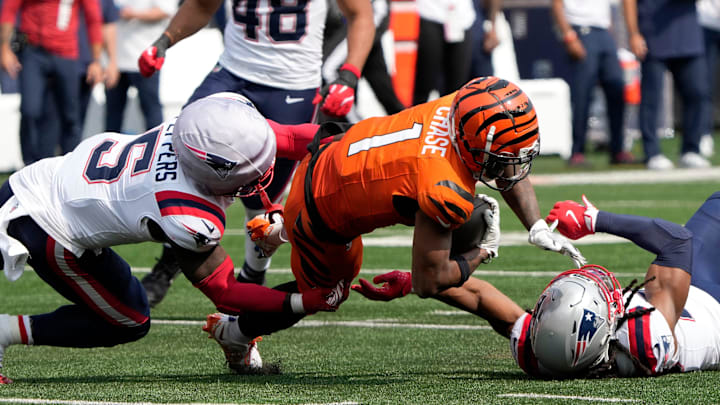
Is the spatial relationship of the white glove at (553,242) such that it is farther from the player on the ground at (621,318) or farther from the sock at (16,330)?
the sock at (16,330)

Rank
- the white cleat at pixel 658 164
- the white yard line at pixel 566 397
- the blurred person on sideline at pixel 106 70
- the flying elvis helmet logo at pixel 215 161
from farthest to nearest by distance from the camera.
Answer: the white cleat at pixel 658 164 → the blurred person on sideline at pixel 106 70 → the flying elvis helmet logo at pixel 215 161 → the white yard line at pixel 566 397

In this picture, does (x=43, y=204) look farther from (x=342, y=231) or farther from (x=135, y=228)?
(x=342, y=231)

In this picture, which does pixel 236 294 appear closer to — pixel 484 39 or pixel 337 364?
pixel 337 364

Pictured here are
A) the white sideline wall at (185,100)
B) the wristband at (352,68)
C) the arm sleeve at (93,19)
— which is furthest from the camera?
the white sideline wall at (185,100)

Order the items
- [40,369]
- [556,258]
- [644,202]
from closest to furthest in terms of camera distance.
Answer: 1. [40,369]
2. [556,258]
3. [644,202]

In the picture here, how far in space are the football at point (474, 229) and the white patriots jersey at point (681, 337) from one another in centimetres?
58

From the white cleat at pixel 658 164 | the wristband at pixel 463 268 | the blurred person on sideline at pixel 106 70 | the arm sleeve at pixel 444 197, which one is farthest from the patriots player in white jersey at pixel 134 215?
the white cleat at pixel 658 164

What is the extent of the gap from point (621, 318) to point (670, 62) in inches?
334

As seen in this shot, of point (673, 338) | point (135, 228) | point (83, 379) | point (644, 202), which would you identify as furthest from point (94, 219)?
point (644, 202)

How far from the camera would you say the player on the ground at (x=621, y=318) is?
4066 mm

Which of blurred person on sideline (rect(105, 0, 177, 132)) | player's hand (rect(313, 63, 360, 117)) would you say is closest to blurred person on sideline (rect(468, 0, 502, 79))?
blurred person on sideline (rect(105, 0, 177, 132))

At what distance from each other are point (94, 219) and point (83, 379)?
0.59m

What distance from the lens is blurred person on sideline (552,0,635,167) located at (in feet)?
39.2

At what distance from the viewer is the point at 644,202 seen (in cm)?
968
